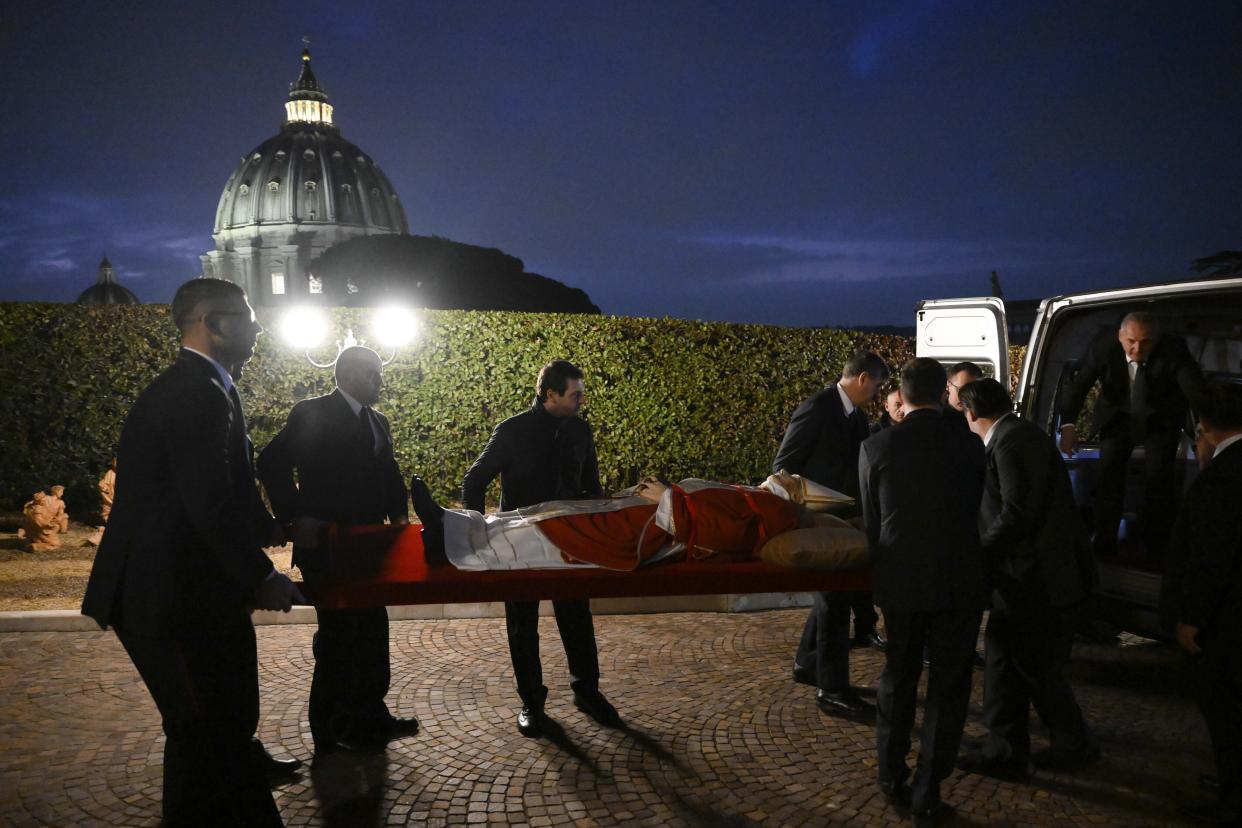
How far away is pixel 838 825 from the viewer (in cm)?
332

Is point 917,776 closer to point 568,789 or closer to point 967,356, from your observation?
point 568,789

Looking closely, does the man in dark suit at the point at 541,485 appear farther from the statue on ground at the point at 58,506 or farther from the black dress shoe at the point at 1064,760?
the statue on ground at the point at 58,506

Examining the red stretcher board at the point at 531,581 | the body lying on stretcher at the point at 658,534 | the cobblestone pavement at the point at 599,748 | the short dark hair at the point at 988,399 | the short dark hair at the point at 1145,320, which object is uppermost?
the short dark hair at the point at 1145,320

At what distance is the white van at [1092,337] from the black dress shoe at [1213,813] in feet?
3.75

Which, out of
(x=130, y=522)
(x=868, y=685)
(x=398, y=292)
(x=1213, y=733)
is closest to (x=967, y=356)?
(x=868, y=685)

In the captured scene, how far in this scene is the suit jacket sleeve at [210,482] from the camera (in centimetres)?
262

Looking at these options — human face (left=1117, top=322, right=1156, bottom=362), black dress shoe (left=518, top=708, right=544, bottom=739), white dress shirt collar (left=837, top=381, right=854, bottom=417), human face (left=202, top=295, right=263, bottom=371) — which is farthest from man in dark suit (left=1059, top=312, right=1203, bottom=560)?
human face (left=202, top=295, right=263, bottom=371)

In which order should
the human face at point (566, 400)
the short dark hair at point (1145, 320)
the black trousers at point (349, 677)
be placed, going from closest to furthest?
the black trousers at point (349, 677) → the human face at point (566, 400) → the short dark hair at point (1145, 320)

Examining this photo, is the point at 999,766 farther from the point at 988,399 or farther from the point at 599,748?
the point at 599,748

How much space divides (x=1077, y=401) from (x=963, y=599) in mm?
3035

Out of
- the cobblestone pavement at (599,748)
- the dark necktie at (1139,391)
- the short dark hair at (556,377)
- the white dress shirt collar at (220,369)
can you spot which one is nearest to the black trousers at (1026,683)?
the cobblestone pavement at (599,748)

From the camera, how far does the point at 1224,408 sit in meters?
3.15

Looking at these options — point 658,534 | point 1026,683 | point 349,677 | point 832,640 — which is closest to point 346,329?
point 349,677

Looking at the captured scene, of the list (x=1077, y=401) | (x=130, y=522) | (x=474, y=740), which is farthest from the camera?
(x=1077, y=401)
